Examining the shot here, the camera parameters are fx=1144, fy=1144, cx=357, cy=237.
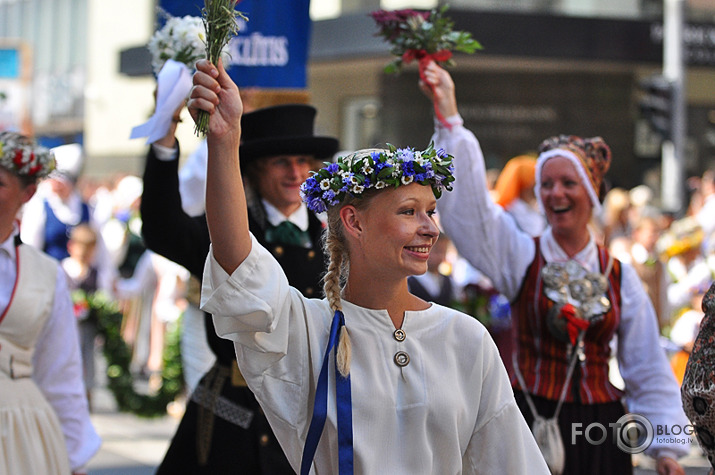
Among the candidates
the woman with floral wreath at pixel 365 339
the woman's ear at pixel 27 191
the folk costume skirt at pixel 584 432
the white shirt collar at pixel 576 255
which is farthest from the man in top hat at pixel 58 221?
the woman with floral wreath at pixel 365 339

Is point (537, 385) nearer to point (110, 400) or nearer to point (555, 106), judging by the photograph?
point (110, 400)

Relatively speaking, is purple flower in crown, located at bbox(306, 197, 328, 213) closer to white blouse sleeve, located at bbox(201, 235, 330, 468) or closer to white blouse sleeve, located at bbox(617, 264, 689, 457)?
white blouse sleeve, located at bbox(201, 235, 330, 468)

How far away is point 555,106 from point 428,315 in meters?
16.6

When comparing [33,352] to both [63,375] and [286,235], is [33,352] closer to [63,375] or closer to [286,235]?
[63,375]

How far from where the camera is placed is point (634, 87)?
768 inches

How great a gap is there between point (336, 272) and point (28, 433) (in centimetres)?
175

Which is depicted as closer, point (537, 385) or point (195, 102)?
point (195, 102)

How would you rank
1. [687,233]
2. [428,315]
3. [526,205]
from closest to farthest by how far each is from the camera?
[428,315]
[526,205]
[687,233]

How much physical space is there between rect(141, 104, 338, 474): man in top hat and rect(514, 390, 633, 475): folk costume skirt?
3.30ft

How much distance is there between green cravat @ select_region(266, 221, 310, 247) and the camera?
4445 millimetres

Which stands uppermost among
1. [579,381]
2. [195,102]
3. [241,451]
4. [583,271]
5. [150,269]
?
[195,102]

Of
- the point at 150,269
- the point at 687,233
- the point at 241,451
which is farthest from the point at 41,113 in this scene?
the point at 241,451

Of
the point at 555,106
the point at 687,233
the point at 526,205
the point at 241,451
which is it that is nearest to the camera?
the point at 241,451
